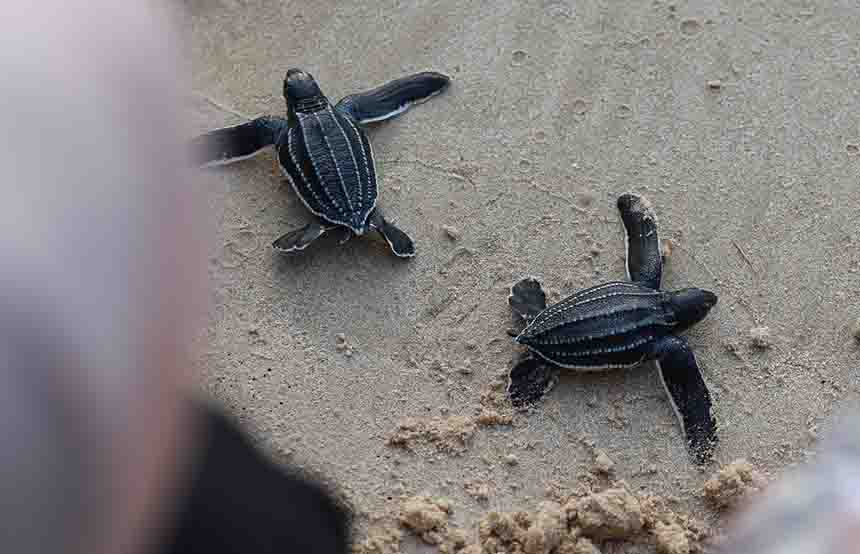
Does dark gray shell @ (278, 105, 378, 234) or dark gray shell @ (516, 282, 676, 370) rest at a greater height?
dark gray shell @ (278, 105, 378, 234)

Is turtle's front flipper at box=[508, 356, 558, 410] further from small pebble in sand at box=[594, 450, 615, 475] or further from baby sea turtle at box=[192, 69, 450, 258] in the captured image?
baby sea turtle at box=[192, 69, 450, 258]

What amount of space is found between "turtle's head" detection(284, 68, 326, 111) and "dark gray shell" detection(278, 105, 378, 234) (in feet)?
0.07

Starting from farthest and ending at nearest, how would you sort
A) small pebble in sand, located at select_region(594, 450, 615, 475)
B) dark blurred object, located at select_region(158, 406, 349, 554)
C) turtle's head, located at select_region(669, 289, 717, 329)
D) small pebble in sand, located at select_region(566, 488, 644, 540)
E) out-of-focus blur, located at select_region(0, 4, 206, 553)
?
turtle's head, located at select_region(669, 289, 717, 329)
small pebble in sand, located at select_region(594, 450, 615, 475)
small pebble in sand, located at select_region(566, 488, 644, 540)
dark blurred object, located at select_region(158, 406, 349, 554)
out-of-focus blur, located at select_region(0, 4, 206, 553)

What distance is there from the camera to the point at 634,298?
1.56 meters

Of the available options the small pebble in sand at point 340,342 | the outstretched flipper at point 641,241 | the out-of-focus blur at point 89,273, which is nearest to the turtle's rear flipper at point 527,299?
the outstretched flipper at point 641,241

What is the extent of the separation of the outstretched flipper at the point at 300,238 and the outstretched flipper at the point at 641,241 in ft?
1.79

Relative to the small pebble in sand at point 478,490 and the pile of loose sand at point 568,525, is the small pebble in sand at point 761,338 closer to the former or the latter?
the pile of loose sand at point 568,525

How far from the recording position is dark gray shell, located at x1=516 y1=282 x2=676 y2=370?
59.6 inches

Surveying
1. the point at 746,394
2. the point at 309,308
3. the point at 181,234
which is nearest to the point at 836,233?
the point at 746,394

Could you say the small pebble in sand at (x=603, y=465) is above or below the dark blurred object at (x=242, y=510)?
below

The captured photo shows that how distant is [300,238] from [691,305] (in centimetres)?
70

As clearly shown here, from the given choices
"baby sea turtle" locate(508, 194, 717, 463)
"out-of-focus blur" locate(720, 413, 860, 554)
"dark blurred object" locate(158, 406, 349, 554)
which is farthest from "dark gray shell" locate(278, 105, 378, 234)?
"out-of-focus blur" locate(720, 413, 860, 554)

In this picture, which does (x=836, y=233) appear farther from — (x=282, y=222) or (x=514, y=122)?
(x=282, y=222)

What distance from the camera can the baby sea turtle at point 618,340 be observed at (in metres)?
1.50
